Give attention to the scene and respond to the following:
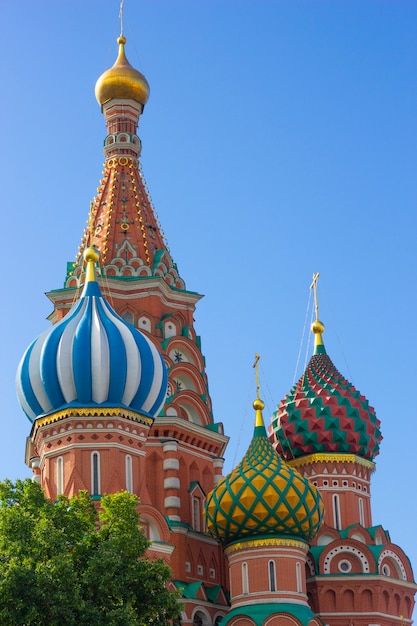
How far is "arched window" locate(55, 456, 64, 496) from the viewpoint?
26.7 meters

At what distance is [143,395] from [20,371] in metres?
2.34

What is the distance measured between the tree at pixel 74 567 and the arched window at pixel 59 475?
12.2ft

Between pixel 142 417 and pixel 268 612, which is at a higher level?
pixel 142 417

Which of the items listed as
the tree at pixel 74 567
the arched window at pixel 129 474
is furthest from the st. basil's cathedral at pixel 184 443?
the tree at pixel 74 567

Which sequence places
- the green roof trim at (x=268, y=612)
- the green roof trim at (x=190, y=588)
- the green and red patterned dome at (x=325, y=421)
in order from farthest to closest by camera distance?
the green and red patterned dome at (x=325, y=421), the green roof trim at (x=190, y=588), the green roof trim at (x=268, y=612)

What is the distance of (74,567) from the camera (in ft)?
70.8

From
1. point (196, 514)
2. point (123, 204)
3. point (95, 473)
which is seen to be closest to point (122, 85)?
point (123, 204)

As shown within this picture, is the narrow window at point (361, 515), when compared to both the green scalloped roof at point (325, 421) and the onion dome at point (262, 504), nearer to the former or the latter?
the green scalloped roof at point (325, 421)

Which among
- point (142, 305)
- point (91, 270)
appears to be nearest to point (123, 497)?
point (91, 270)

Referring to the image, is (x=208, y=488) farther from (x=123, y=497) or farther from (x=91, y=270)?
(x=123, y=497)

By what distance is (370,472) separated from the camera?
32125mm

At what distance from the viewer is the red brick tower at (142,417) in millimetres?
26719

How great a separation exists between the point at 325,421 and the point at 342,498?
5.42ft

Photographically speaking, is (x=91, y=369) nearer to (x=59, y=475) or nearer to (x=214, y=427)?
(x=59, y=475)
